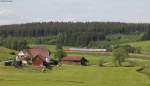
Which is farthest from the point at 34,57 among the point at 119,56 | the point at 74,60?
the point at 119,56

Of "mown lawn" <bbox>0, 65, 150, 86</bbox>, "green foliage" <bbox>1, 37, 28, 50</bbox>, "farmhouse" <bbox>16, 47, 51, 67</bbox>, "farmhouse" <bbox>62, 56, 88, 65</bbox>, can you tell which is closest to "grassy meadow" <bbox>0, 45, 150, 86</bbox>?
"mown lawn" <bbox>0, 65, 150, 86</bbox>

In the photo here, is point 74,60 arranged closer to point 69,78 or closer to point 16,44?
point 16,44

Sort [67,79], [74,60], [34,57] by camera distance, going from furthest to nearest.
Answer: [74,60] < [34,57] < [67,79]

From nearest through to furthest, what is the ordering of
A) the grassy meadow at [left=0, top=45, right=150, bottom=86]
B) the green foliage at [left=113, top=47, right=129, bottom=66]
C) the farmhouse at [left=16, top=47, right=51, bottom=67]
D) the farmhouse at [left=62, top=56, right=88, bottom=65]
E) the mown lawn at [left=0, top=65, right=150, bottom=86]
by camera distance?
the mown lawn at [left=0, top=65, right=150, bottom=86]
the grassy meadow at [left=0, top=45, right=150, bottom=86]
the farmhouse at [left=16, top=47, right=51, bottom=67]
the green foliage at [left=113, top=47, right=129, bottom=66]
the farmhouse at [left=62, top=56, right=88, bottom=65]

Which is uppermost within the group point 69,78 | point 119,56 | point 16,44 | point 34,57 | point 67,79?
point 67,79

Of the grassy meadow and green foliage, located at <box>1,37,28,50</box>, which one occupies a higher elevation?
the grassy meadow

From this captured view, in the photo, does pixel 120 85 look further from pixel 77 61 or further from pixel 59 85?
pixel 77 61

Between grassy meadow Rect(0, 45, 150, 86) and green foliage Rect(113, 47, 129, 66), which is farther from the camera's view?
green foliage Rect(113, 47, 129, 66)

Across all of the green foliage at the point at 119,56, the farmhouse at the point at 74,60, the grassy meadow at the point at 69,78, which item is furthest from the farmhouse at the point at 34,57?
the grassy meadow at the point at 69,78

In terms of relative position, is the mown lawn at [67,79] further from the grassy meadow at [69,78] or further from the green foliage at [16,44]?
the green foliage at [16,44]

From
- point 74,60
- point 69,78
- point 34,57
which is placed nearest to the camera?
point 69,78

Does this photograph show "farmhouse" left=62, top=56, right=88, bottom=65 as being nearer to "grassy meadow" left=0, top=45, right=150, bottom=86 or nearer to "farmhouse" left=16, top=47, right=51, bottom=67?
"farmhouse" left=16, top=47, right=51, bottom=67

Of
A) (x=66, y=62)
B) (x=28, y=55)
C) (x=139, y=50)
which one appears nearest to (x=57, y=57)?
(x=66, y=62)

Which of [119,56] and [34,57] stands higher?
[34,57]
